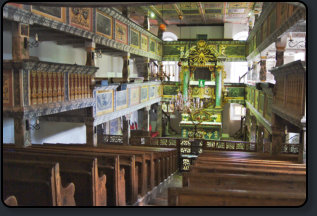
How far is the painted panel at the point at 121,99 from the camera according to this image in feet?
32.3

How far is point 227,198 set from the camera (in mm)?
2662

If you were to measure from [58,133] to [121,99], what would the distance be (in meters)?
2.33

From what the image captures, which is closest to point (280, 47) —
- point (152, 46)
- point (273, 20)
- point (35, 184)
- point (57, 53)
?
point (273, 20)

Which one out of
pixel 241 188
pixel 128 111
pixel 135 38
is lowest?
pixel 241 188

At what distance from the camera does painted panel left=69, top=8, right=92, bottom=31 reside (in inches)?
265

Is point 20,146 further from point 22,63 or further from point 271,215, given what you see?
point 271,215

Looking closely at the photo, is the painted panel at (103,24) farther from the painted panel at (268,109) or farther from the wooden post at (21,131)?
the painted panel at (268,109)

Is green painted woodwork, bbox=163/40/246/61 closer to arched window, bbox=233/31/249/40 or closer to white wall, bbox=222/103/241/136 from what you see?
arched window, bbox=233/31/249/40

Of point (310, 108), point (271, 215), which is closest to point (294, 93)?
point (310, 108)

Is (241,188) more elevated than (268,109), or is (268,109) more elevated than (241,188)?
(268,109)

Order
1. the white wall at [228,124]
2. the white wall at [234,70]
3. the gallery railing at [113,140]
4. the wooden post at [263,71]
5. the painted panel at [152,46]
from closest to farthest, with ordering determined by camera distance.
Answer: the wooden post at [263,71] → the gallery railing at [113,140] → the painted panel at [152,46] → the white wall at [228,124] → the white wall at [234,70]

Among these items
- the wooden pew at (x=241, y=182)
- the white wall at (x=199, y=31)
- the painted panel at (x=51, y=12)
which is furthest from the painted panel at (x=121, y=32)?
the white wall at (x=199, y=31)

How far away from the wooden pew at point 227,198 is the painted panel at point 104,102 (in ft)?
19.3

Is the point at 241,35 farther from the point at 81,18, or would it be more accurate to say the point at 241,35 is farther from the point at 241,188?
the point at 241,188
